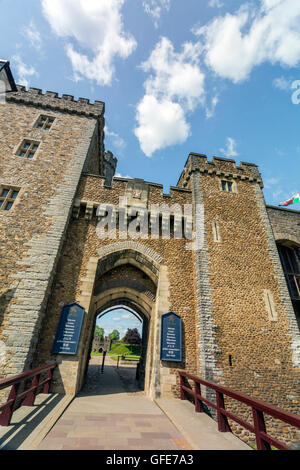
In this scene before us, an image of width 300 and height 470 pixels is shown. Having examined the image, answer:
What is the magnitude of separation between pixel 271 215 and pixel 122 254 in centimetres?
916

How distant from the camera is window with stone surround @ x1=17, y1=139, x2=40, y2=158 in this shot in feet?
33.5

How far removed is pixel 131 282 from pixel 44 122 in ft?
34.0

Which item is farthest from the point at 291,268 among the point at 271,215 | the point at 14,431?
the point at 14,431

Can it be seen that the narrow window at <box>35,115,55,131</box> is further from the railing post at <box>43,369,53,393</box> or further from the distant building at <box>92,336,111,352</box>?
the distant building at <box>92,336,111,352</box>

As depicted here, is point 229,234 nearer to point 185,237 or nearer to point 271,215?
point 185,237

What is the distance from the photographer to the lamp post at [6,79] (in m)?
11.5

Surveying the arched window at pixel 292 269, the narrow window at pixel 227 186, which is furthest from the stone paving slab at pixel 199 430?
the narrow window at pixel 227 186

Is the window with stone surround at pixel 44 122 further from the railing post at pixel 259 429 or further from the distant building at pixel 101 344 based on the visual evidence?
the distant building at pixel 101 344

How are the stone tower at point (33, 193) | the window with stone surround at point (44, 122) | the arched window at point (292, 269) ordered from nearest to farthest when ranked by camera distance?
the stone tower at point (33, 193), the arched window at point (292, 269), the window with stone surround at point (44, 122)

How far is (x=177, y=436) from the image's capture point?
392cm

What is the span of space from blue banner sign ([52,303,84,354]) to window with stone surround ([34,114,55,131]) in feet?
32.7

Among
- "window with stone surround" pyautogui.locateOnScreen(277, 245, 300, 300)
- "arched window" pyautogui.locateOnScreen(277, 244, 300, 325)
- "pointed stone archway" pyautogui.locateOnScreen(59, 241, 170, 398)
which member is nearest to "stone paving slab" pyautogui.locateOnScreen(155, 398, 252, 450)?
"pointed stone archway" pyautogui.locateOnScreen(59, 241, 170, 398)

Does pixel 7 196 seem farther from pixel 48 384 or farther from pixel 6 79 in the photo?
pixel 6 79

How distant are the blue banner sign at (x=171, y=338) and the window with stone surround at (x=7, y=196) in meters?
8.01
